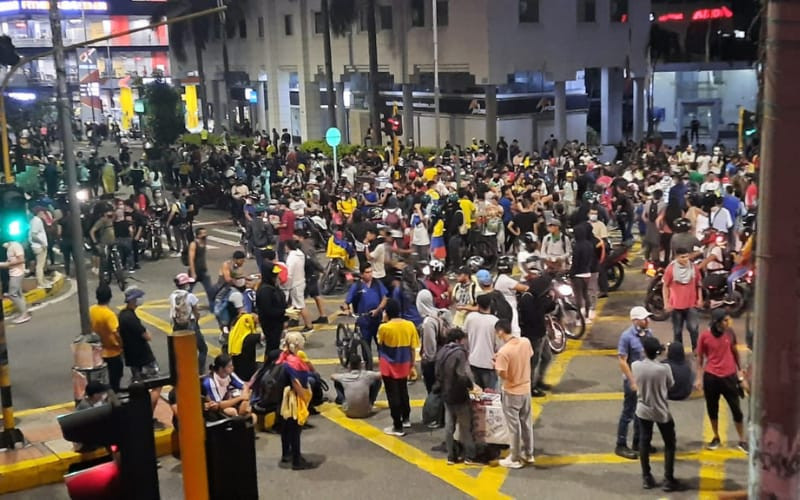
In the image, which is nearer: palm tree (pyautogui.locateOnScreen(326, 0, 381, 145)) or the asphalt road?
the asphalt road

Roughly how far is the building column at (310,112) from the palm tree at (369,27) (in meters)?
6.47

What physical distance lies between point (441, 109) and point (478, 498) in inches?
1392

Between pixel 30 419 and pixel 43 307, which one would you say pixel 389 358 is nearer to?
pixel 30 419

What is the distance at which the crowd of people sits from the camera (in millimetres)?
9859

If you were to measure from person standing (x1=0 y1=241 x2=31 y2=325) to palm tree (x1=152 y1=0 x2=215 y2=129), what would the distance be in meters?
40.0

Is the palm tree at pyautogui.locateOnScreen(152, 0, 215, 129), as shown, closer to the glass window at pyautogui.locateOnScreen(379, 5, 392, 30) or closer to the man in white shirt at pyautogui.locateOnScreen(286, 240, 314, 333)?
the glass window at pyautogui.locateOnScreen(379, 5, 392, 30)

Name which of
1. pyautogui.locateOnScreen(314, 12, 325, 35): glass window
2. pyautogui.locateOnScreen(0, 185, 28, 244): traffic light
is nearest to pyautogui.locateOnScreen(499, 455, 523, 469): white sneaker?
pyautogui.locateOnScreen(0, 185, 28, 244): traffic light

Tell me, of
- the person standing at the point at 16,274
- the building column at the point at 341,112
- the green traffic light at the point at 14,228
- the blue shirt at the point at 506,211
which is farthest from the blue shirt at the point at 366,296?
the building column at the point at 341,112

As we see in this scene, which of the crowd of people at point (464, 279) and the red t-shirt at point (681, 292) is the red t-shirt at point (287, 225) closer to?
the crowd of people at point (464, 279)

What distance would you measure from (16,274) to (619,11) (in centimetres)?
3224

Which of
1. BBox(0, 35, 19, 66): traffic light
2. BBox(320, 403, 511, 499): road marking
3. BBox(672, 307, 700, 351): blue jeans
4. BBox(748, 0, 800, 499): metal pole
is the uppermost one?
BBox(0, 35, 19, 66): traffic light

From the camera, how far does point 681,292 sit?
1267cm

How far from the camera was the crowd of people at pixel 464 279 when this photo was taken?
986cm

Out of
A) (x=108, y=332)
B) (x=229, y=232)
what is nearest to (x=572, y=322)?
(x=108, y=332)
